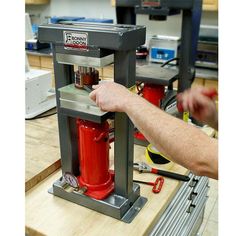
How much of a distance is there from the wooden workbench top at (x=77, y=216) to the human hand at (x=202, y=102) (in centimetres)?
28

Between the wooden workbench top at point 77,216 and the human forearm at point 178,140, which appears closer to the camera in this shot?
the human forearm at point 178,140

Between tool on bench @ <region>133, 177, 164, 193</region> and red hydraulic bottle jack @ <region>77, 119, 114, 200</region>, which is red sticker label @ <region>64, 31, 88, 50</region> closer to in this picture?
red hydraulic bottle jack @ <region>77, 119, 114, 200</region>

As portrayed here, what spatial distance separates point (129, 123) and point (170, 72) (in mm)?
551

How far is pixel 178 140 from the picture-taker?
0.69 meters

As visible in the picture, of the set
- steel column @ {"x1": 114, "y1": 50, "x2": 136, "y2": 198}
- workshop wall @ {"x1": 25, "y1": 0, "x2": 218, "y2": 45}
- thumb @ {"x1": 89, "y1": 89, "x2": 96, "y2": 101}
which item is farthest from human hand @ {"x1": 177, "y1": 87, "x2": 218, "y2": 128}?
workshop wall @ {"x1": 25, "y1": 0, "x2": 218, "y2": 45}

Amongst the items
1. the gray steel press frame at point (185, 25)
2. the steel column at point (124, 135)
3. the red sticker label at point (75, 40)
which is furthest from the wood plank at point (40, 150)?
the gray steel press frame at point (185, 25)

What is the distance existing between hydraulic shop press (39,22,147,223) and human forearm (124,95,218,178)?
0.13 m

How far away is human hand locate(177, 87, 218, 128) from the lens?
34.5 inches

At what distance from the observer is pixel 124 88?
2.60 feet

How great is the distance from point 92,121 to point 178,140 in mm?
273

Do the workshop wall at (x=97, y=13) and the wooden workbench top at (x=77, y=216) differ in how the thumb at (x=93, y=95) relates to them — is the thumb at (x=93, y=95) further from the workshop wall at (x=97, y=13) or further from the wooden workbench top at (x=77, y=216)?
the workshop wall at (x=97, y=13)

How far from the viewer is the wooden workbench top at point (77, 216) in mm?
832
